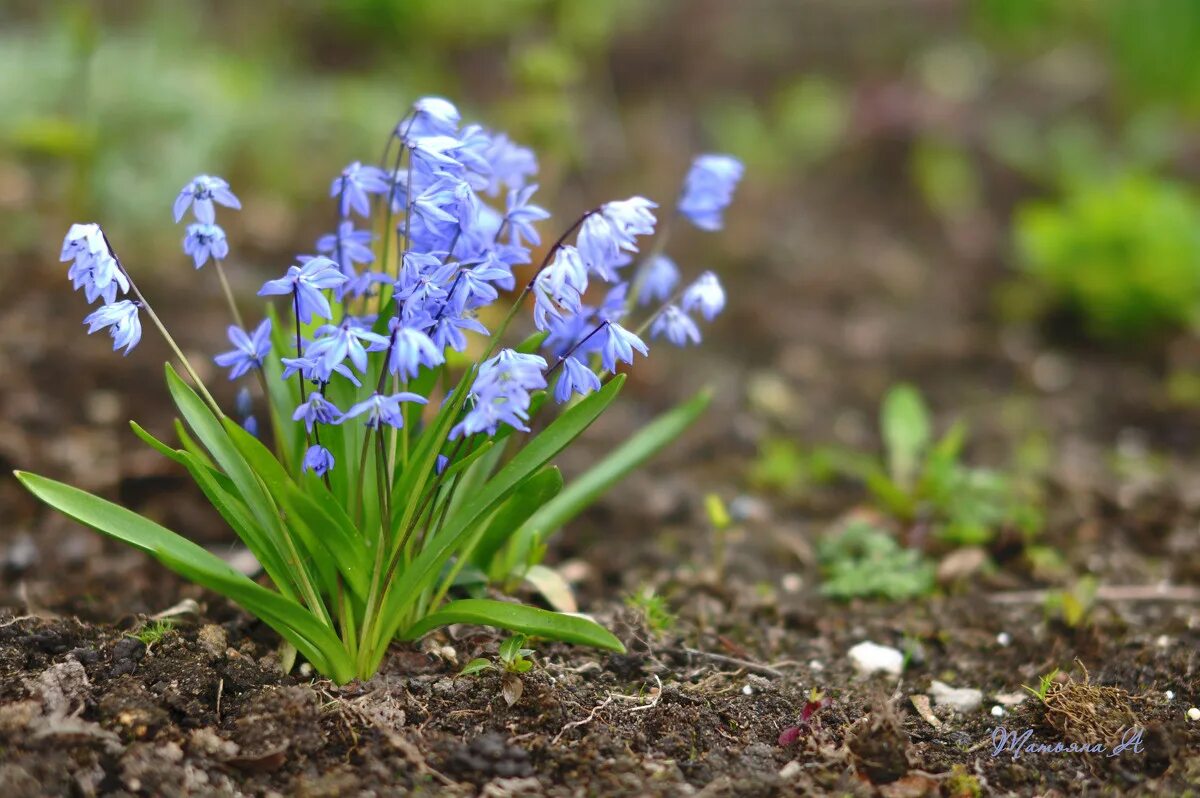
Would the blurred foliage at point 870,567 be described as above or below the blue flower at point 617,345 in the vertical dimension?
below

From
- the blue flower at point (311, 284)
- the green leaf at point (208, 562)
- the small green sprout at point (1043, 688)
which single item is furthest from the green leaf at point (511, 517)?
the small green sprout at point (1043, 688)

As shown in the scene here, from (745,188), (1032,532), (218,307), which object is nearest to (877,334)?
(745,188)

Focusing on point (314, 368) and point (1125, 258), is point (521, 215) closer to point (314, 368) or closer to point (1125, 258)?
point (314, 368)

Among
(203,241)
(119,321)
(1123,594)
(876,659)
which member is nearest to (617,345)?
(203,241)

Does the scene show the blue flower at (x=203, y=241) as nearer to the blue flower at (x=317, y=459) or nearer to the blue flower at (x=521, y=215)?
the blue flower at (x=317, y=459)

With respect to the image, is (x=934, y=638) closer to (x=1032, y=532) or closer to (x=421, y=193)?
(x=1032, y=532)

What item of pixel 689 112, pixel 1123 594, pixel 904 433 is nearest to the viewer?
pixel 1123 594

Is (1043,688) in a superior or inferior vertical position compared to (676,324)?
inferior
